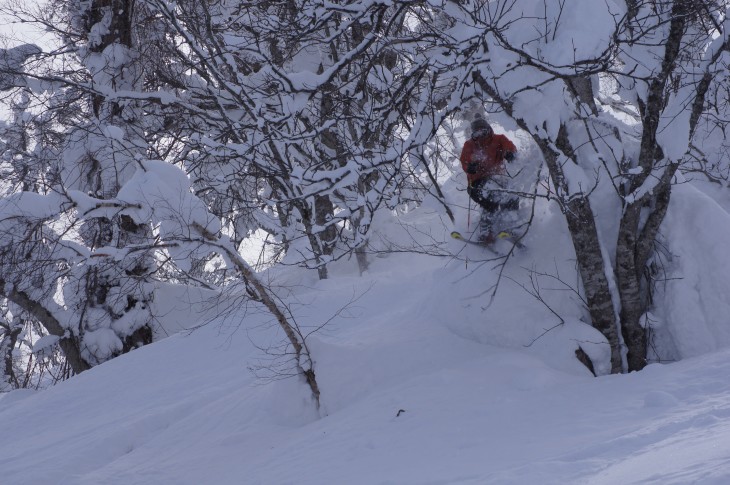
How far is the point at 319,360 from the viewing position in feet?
22.5

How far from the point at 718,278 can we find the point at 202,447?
543 centimetres

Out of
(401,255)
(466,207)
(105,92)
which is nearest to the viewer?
(466,207)

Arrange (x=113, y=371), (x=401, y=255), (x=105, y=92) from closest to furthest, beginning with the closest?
1. (x=113, y=371)
2. (x=105, y=92)
3. (x=401, y=255)

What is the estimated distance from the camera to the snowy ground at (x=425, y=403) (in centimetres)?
400

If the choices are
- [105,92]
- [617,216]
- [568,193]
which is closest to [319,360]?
[568,193]

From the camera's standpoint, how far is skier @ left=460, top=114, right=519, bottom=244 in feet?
22.2

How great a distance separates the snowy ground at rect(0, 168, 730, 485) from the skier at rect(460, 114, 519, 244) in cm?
51

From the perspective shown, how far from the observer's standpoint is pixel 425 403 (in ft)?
18.9

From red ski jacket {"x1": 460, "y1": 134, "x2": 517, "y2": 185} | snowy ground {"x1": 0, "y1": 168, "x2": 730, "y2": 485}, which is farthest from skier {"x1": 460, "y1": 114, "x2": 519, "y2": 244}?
snowy ground {"x1": 0, "y1": 168, "x2": 730, "y2": 485}

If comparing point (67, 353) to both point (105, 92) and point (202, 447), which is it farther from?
point (202, 447)

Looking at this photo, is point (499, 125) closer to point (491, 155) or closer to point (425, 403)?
point (491, 155)

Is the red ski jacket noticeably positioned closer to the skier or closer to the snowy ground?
the skier

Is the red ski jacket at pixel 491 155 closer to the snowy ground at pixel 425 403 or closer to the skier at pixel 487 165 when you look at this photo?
the skier at pixel 487 165

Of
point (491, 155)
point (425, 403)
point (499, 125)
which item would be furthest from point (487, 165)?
point (425, 403)
